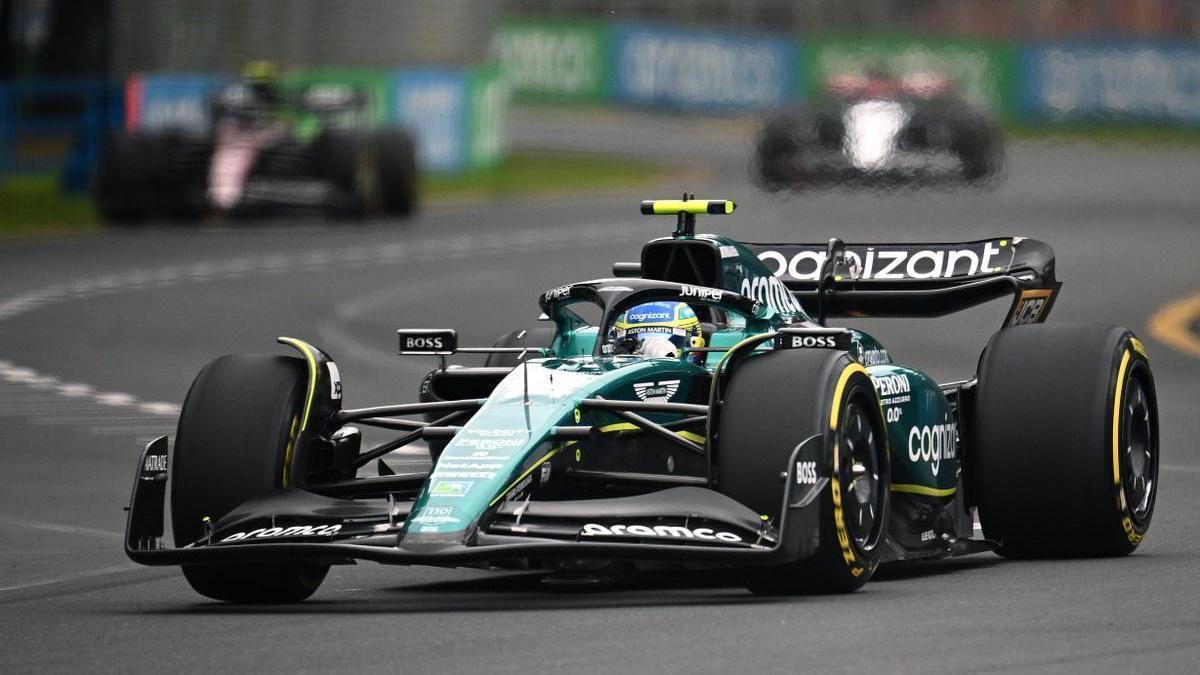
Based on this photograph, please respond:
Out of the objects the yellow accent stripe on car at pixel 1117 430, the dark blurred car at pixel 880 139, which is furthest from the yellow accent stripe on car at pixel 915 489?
the dark blurred car at pixel 880 139

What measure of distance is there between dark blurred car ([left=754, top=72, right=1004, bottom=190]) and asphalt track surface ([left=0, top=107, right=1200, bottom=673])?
1.53ft

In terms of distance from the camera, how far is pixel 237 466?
9539mm

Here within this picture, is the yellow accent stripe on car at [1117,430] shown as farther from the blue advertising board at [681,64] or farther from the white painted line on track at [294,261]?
the blue advertising board at [681,64]

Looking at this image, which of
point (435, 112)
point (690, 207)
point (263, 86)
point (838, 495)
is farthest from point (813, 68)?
point (838, 495)

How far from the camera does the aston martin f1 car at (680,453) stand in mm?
8836

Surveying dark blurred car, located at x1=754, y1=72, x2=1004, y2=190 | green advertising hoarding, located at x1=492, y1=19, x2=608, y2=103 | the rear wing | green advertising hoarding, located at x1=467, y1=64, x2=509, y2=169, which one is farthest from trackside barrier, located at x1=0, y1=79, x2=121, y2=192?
the rear wing

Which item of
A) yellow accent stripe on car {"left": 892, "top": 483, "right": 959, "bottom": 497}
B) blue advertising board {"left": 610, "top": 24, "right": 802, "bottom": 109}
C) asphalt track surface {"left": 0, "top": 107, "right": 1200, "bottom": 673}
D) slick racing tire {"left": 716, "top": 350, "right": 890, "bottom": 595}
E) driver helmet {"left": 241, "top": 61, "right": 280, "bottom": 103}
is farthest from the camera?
blue advertising board {"left": 610, "top": 24, "right": 802, "bottom": 109}

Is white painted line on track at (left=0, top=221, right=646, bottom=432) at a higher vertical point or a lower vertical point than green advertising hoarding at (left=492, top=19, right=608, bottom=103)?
lower

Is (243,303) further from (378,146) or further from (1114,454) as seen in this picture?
(1114,454)

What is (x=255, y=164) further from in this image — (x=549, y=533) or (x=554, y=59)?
(x=554, y=59)

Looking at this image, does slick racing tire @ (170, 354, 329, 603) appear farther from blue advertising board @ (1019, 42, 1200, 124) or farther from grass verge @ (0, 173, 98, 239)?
blue advertising board @ (1019, 42, 1200, 124)

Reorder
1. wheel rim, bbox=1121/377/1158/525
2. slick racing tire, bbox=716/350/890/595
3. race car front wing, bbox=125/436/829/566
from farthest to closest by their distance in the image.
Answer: wheel rim, bbox=1121/377/1158/525, slick racing tire, bbox=716/350/890/595, race car front wing, bbox=125/436/829/566

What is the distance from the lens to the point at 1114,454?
10.3 m

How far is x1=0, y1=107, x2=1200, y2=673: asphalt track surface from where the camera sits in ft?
26.3
